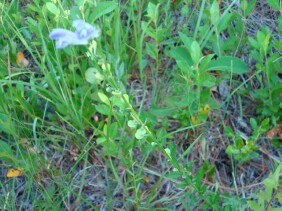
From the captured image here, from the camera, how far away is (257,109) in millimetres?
1919

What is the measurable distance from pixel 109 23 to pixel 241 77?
551 millimetres

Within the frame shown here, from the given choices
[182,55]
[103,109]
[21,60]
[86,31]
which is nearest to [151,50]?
[182,55]

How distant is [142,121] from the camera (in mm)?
1752

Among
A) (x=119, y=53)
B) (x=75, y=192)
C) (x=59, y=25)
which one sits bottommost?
(x=75, y=192)

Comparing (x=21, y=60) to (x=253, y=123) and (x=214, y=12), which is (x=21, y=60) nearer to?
(x=214, y=12)

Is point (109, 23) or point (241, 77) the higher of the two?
point (109, 23)

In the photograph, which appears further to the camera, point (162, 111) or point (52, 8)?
point (162, 111)

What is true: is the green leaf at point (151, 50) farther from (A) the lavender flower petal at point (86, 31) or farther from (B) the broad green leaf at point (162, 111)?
(A) the lavender flower petal at point (86, 31)

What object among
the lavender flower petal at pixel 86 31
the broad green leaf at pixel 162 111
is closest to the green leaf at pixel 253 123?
the broad green leaf at pixel 162 111

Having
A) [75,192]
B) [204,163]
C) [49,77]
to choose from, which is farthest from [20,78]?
[204,163]

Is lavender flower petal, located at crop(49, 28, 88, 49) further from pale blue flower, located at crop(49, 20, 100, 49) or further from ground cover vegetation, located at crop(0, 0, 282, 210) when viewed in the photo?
ground cover vegetation, located at crop(0, 0, 282, 210)

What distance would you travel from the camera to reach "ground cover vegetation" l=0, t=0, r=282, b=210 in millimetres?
1775

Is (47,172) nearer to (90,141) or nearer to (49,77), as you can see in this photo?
(90,141)

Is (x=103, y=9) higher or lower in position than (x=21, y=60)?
higher
